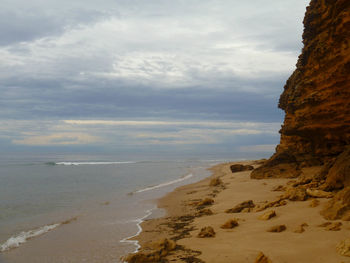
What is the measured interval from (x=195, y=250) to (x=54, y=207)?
11.6 metres

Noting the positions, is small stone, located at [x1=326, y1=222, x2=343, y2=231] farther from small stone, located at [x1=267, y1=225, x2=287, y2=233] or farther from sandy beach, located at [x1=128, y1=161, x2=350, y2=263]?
small stone, located at [x1=267, y1=225, x2=287, y2=233]

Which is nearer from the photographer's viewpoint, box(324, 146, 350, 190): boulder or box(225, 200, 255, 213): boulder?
box(324, 146, 350, 190): boulder

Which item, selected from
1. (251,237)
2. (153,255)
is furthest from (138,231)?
(251,237)

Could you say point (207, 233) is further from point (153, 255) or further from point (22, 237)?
point (22, 237)

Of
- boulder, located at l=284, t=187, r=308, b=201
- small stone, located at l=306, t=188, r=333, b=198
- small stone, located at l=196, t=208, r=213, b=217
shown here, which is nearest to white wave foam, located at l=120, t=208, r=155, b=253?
small stone, located at l=196, t=208, r=213, b=217

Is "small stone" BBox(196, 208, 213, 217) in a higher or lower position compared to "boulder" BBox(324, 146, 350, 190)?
lower

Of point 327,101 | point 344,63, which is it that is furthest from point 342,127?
point 344,63

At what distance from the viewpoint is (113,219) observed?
13031 mm

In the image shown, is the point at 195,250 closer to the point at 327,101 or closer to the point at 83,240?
the point at 83,240

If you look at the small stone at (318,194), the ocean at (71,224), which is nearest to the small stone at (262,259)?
the ocean at (71,224)

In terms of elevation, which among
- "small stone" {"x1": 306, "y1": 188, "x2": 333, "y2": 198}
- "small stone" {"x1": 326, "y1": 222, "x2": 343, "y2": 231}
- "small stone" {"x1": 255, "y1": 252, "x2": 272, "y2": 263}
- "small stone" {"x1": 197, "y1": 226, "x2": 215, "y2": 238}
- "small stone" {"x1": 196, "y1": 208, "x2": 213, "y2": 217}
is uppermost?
"small stone" {"x1": 306, "y1": 188, "x2": 333, "y2": 198}

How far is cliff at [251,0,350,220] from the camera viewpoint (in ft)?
45.4

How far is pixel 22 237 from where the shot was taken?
10586mm

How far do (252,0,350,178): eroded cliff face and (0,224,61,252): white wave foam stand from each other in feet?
45.3
